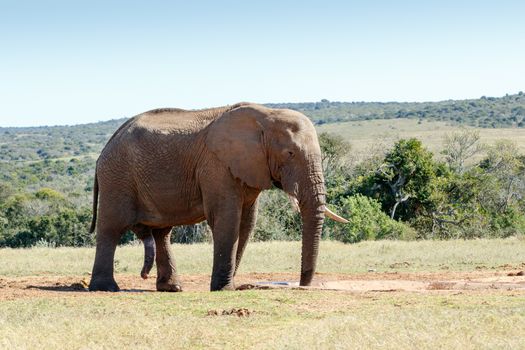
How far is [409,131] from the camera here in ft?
369

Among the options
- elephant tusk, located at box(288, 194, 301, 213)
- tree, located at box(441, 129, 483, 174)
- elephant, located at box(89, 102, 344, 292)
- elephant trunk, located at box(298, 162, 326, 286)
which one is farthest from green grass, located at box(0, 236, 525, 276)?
tree, located at box(441, 129, 483, 174)

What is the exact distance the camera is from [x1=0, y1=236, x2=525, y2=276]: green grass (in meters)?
19.5

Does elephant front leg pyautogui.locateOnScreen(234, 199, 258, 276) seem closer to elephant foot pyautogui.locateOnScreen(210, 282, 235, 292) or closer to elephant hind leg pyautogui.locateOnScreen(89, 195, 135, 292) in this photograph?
elephant foot pyautogui.locateOnScreen(210, 282, 235, 292)

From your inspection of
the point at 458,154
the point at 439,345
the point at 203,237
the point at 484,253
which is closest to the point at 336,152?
the point at 458,154

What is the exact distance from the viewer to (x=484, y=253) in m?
21.4

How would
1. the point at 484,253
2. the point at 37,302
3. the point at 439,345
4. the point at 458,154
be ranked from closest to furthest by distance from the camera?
the point at 439,345
the point at 37,302
the point at 484,253
the point at 458,154

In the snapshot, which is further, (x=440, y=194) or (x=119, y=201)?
(x=440, y=194)

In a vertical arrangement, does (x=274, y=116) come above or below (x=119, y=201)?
above

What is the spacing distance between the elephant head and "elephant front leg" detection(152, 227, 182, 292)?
243cm

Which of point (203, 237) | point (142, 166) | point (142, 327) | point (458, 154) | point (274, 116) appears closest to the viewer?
point (142, 327)

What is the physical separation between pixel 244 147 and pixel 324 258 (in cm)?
787

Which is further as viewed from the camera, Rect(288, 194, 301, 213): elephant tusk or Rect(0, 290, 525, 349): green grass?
Rect(288, 194, 301, 213): elephant tusk

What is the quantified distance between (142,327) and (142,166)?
485cm

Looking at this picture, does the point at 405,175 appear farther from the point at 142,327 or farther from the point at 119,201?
the point at 142,327
